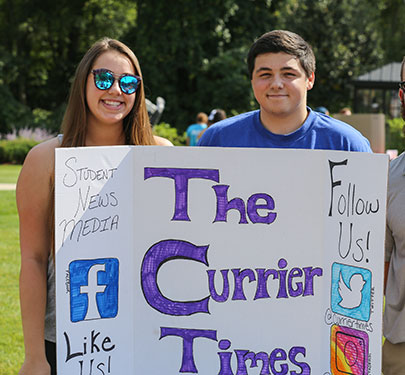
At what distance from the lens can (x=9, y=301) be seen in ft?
18.2

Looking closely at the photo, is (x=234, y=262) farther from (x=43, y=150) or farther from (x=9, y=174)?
(x=9, y=174)

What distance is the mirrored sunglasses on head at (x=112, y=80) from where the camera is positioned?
2205 mm

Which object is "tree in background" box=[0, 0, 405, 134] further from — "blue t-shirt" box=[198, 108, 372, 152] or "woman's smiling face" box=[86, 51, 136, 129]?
"woman's smiling face" box=[86, 51, 136, 129]

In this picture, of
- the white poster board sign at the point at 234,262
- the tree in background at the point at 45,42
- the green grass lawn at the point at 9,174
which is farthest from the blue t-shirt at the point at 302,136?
the tree in background at the point at 45,42

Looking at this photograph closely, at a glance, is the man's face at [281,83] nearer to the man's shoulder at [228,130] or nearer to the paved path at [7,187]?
the man's shoulder at [228,130]

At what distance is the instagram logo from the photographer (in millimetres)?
2074

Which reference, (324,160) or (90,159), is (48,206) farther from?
(324,160)

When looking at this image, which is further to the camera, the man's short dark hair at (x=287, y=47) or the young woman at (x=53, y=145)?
the man's short dark hair at (x=287, y=47)

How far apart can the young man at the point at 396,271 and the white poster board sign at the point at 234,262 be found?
29cm

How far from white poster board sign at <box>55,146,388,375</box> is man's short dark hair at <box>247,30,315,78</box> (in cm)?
52

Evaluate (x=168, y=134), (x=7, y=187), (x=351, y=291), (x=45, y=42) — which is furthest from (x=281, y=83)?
(x=45, y=42)

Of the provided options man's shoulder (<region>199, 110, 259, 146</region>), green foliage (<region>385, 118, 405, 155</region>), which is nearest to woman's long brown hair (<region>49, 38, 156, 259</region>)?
man's shoulder (<region>199, 110, 259, 146</region>)

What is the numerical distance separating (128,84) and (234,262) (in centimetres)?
76

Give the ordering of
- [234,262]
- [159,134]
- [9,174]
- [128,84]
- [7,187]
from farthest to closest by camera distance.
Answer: [159,134]
[9,174]
[7,187]
[128,84]
[234,262]
